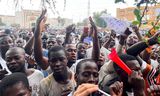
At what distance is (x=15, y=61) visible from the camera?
4238 millimetres

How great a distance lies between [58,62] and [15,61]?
567mm

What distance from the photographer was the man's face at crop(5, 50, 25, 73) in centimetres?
417

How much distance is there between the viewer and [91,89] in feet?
7.38

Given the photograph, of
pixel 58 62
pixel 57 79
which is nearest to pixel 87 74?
pixel 57 79

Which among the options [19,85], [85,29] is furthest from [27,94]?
[85,29]

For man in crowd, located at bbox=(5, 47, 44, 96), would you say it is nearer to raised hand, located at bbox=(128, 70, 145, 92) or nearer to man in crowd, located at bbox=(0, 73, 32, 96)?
man in crowd, located at bbox=(0, 73, 32, 96)

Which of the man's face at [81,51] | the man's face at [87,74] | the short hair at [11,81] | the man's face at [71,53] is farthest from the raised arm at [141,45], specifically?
the man's face at [81,51]

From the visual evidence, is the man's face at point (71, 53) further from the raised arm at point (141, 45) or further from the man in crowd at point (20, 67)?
the raised arm at point (141, 45)

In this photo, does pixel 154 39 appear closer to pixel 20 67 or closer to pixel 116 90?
pixel 116 90

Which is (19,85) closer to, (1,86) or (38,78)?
(1,86)

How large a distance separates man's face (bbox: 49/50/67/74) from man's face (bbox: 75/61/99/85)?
0.68 metres

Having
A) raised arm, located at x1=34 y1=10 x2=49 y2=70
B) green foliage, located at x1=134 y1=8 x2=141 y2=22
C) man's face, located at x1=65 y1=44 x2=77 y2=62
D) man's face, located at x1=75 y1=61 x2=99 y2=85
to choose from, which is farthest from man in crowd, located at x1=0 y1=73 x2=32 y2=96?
man's face, located at x1=65 y1=44 x2=77 y2=62

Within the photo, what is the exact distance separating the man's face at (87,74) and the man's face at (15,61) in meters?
1.11

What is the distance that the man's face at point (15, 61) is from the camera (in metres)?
4.17
